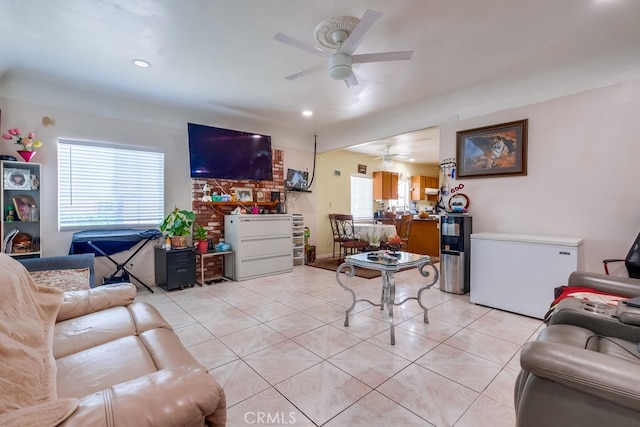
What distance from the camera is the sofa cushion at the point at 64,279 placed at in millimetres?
2834

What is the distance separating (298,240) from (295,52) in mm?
3617

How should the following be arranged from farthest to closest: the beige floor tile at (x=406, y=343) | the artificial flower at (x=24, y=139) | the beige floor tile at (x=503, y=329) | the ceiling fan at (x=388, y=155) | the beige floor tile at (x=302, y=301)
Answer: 1. the ceiling fan at (x=388, y=155)
2. the beige floor tile at (x=302, y=301)
3. the artificial flower at (x=24, y=139)
4. the beige floor tile at (x=503, y=329)
5. the beige floor tile at (x=406, y=343)

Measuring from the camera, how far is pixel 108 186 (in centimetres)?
394

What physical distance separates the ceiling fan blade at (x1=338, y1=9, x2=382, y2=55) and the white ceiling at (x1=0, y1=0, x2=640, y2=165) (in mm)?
231

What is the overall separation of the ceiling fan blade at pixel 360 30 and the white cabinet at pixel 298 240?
3.68 m

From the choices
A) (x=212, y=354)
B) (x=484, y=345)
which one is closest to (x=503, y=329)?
(x=484, y=345)

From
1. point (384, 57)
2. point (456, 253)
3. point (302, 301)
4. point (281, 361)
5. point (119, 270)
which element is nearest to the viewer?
point (281, 361)

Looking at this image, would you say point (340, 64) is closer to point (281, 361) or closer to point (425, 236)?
point (281, 361)

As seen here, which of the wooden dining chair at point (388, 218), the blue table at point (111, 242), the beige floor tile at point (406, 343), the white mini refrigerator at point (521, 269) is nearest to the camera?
the beige floor tile at point (406, 343)

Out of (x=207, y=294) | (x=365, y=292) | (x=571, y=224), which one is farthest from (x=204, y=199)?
(x=571, y=224)

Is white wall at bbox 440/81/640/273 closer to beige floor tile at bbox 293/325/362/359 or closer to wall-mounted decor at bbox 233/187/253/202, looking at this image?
beige floor tile at bbox 293/325/362/359

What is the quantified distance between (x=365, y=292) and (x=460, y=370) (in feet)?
6.12

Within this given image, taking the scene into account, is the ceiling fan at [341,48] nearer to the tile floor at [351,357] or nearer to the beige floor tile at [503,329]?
the tile floor at [351,357]

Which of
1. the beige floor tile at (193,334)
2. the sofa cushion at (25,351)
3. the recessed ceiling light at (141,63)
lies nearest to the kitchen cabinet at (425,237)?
the beige floor tile at (193,334)
